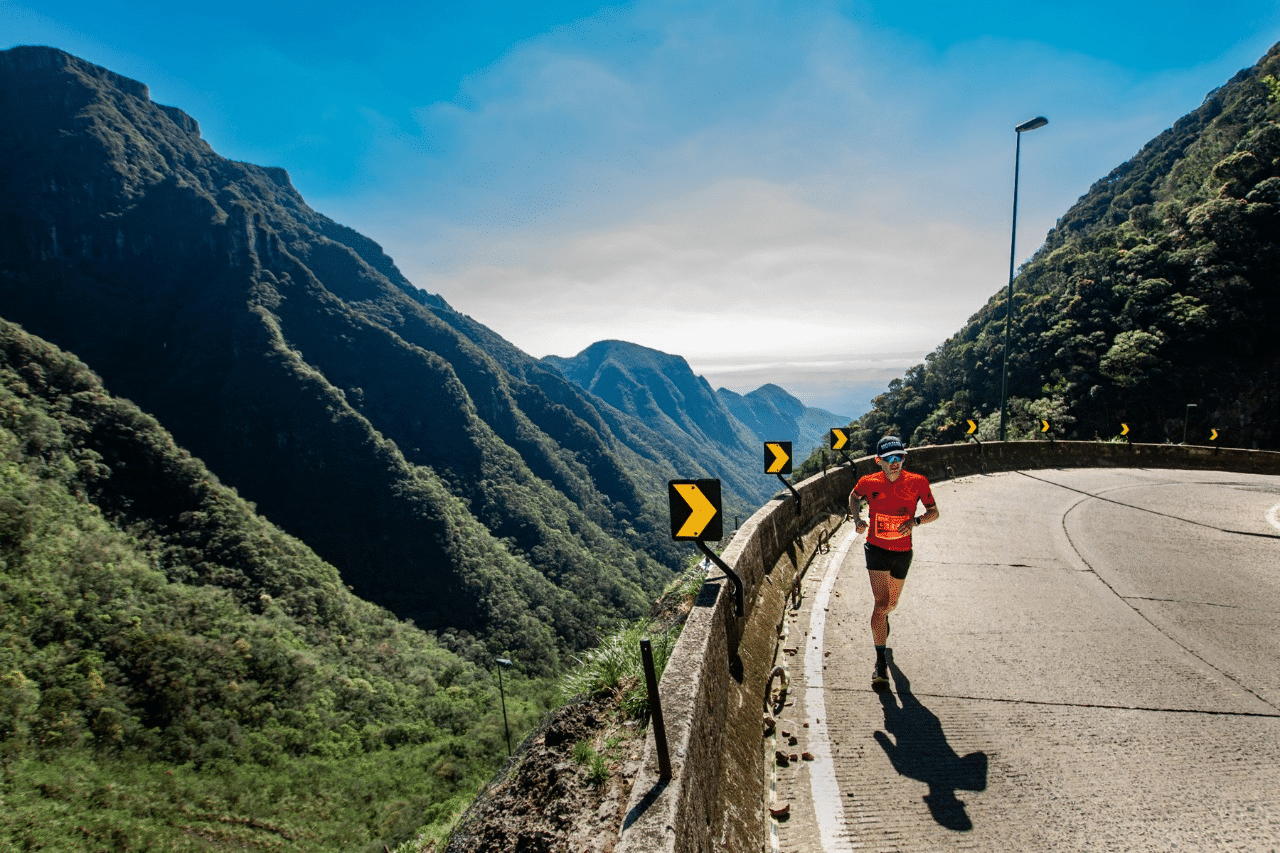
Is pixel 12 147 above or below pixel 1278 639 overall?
above

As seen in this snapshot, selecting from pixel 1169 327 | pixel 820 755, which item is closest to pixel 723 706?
pixel 820 755

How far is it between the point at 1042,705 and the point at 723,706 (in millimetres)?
2295

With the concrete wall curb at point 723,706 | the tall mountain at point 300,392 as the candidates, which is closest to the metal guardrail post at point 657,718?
the concrete wall curb at point 723,706

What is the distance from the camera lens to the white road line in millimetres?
2520

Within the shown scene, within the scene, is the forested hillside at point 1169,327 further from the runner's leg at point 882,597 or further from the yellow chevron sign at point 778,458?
the runner's leg at point 882,597

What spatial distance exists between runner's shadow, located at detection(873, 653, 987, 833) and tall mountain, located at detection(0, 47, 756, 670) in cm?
9256

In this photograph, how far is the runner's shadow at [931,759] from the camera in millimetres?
2672

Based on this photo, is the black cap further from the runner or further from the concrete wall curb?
the concrete wall curb

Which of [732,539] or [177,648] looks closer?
[732,539]

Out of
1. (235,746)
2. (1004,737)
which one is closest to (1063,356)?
(1004,737)

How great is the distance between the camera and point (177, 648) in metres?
67.1

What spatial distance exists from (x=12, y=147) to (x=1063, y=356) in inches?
9697

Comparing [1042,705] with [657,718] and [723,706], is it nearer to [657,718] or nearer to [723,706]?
[723,706]

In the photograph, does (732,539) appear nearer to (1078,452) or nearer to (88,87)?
(1078,452)
